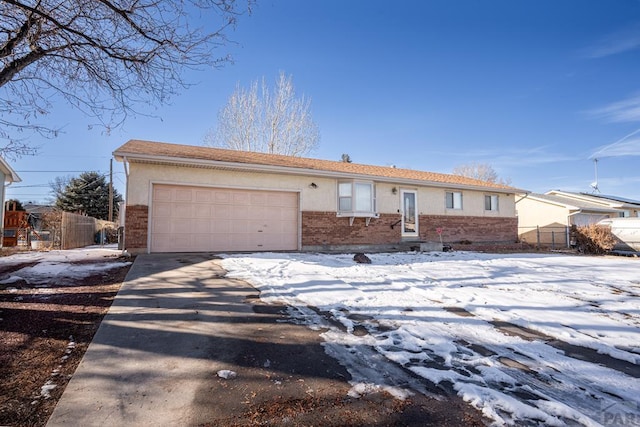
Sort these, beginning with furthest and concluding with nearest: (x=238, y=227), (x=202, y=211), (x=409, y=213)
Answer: (x=409, y=213) < (x=238, y=227) < (x=202, y=211)

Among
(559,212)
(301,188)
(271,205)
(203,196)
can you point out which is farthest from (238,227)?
(559,212)

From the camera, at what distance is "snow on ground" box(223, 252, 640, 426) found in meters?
2.27

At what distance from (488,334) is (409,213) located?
1084cm

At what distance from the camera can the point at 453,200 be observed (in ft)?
50.4

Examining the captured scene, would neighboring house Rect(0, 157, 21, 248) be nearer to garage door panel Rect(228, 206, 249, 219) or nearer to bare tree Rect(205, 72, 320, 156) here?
bare tree Rect(205, 72, 320, 156)

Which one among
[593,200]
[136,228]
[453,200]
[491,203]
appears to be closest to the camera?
[136,228]

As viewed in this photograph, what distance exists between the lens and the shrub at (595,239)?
13886mm

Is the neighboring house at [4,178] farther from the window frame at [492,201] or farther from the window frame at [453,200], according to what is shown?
the window frame at [492,201]

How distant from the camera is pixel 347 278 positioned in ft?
20.3

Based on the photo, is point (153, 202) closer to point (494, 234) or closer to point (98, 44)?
point (98, 44)

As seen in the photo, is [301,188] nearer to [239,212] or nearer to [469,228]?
[239,212]

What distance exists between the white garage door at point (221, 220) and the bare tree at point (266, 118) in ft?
34.2


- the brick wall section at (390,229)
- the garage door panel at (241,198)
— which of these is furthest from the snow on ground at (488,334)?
the brick wall section at (390,229)

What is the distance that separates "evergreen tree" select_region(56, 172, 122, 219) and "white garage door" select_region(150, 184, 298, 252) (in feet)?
79.1
